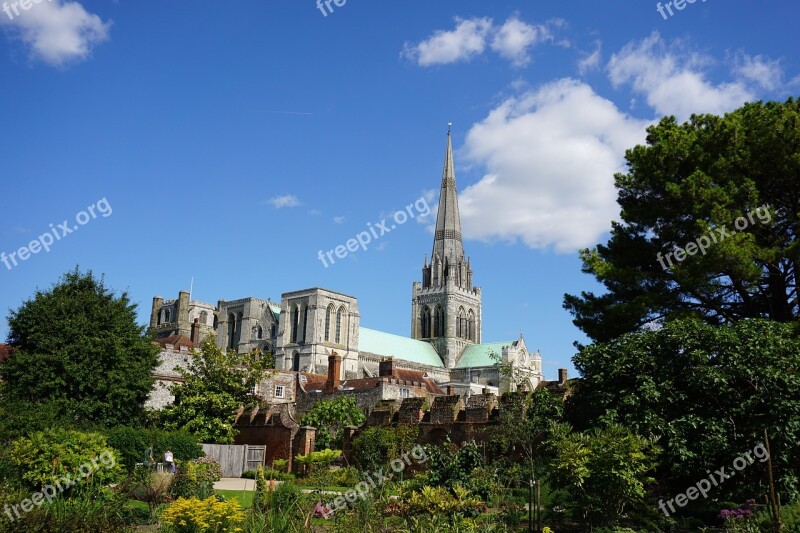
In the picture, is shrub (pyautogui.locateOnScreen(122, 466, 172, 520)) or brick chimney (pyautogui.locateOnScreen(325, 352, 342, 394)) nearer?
shrub (pyautogui.locateOnScreen(122, 466, 172, 520))

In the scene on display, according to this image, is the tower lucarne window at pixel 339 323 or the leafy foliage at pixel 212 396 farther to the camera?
the tower lucarne window at pixel 339 323

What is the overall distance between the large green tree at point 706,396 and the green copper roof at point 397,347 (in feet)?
295

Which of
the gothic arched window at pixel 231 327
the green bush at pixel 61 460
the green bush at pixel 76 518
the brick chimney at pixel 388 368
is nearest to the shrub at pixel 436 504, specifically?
the green bush at pixel 76 518

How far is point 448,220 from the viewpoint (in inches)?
4879

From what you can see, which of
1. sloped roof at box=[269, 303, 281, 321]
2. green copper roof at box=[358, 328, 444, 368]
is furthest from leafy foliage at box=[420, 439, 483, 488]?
sloped roof at box=[269, 303, 281, 321]

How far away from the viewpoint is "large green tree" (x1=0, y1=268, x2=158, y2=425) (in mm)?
31141

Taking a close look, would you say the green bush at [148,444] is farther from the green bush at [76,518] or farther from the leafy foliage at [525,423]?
the green bush at [76,518]

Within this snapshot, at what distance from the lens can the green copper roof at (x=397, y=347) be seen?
108 m

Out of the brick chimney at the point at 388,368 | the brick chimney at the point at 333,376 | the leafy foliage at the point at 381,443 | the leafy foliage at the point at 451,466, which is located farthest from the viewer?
the brick chimney at the point at 388,368

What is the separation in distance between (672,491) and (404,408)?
1394 cm

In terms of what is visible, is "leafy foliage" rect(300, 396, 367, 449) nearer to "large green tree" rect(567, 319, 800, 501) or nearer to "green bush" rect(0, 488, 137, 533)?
"large green tree" rect(567, 319, 800, 501)

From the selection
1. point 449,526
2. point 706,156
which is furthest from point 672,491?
point 706,156

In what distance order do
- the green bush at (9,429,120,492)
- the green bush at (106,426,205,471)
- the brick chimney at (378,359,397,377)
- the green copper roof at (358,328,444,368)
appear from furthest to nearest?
the green copper roof at (358,328,444,368)
the brick chimney at (378,359,397,377)
the green bush at (106,426,205,471)
the green bush at (9,429,120,492)

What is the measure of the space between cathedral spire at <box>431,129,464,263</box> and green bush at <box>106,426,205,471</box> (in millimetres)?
96340
